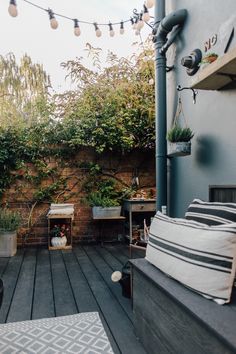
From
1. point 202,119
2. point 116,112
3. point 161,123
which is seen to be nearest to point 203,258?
point 202,119

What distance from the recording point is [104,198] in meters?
4.54

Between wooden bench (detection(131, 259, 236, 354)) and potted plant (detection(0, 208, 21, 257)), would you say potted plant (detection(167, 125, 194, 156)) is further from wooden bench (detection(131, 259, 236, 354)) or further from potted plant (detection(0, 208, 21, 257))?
potted plant (detection(0, 208, 21, 257))

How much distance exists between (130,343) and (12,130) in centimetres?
358

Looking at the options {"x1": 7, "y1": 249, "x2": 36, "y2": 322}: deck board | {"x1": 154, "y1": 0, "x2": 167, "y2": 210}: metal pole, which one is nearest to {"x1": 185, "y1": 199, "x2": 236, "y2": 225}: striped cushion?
{"x1": 154, "y1": 0, "x2": 167, "y2": 210}: metal pole

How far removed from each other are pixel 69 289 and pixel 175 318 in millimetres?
1578

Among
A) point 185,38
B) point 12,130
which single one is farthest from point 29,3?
point 185,38

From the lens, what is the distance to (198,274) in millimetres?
1277

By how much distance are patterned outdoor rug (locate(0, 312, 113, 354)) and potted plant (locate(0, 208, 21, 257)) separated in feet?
6.95

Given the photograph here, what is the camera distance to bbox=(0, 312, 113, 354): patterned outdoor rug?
1686 mm

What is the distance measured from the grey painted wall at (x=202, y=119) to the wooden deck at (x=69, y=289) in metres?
1.02

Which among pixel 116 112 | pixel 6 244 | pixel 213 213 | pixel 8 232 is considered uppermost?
pixel 116 112

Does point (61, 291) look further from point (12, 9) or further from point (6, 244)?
point (12, 9)

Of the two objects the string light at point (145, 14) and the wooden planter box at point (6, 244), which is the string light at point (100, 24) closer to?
the string light at point (145, 14)

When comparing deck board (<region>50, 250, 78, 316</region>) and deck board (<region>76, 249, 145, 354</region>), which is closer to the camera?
deck board (<region>76, 249, 145, 354</region>)
